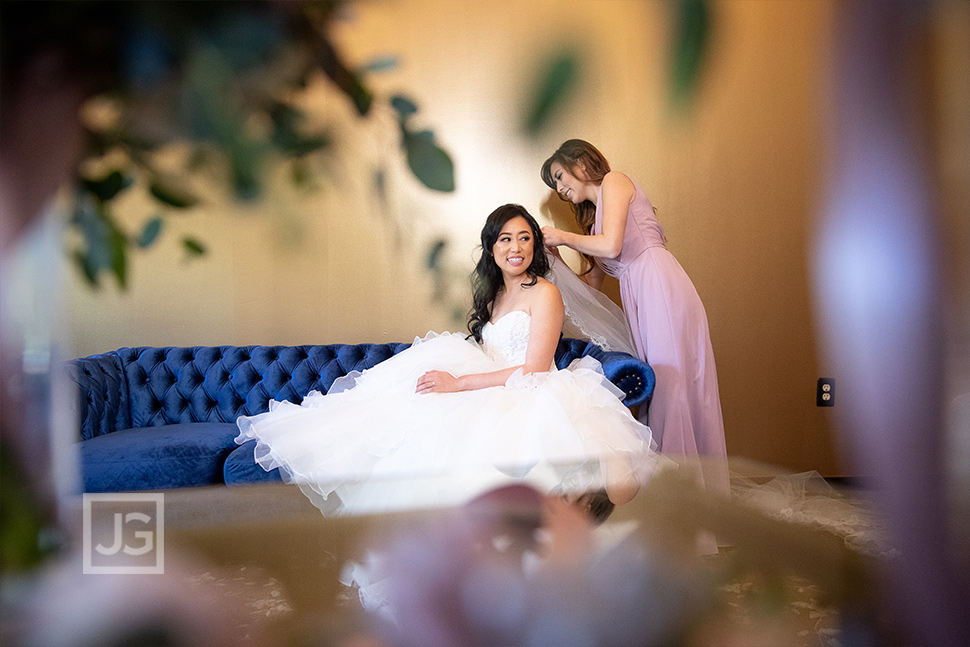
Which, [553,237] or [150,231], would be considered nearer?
[150,231]

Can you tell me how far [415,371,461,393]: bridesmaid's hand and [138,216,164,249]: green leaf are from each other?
4.36 ft

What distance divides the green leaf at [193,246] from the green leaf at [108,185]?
32 millimetres

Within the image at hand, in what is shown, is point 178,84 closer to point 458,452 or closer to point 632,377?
point 458,452

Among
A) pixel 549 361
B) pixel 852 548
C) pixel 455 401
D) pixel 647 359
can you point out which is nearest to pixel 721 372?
pixel 647 359

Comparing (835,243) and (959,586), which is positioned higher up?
(835,243)

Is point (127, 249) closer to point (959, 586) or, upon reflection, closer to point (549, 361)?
point (959, 586)

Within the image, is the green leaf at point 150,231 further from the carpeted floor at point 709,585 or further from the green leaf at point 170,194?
the carpeted floor at point 709,585

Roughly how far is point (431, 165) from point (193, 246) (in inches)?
4.4

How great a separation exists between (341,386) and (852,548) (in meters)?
1.79

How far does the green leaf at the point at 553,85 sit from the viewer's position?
0.24 meters

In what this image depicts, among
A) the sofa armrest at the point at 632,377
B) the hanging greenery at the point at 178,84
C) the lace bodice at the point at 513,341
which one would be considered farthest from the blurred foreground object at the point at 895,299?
the lace bodice at the point at 513,341

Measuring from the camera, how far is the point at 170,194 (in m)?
0.23

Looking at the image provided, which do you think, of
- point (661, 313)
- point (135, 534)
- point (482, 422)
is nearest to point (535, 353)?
point (661, 313)

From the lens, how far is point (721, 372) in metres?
2.34
